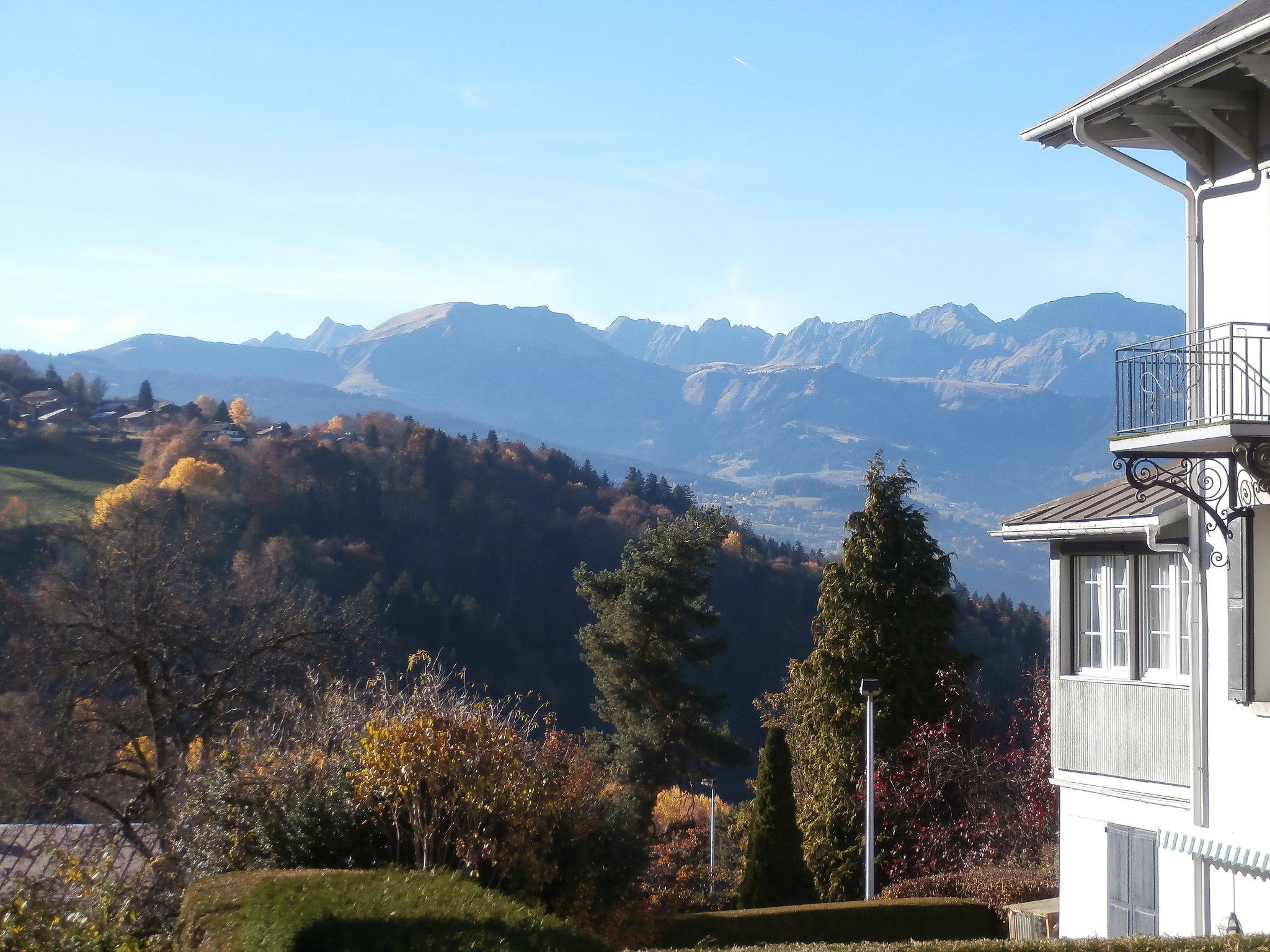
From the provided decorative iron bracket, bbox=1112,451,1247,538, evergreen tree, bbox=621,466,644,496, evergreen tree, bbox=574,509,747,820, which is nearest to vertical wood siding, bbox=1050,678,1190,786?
decorative iron bracket, bbox=1112,451,1247,538

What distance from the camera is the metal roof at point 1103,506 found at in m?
13.3

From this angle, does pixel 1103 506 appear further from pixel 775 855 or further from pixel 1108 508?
pixel 775 855

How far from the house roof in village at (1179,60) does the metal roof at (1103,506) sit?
12.7 feet

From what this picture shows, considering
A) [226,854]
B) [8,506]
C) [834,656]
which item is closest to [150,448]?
[8,506]

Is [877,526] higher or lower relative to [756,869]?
higher

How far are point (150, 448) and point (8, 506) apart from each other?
3246 centimetres

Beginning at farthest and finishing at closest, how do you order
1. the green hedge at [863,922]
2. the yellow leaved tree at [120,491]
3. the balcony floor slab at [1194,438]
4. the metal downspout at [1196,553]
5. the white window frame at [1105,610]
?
Answer: the yellow leaved tree at [120,491], the green hedge at [863,922], the white window frame at [1105,610], the metal downspout at [1196,553], the balcony floor slab at [1194,438]

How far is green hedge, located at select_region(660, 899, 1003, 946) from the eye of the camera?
2188cm

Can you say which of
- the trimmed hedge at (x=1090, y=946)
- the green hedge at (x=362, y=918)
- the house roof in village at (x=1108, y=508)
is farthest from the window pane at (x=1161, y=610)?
the green hedge at (x=362, y=918)

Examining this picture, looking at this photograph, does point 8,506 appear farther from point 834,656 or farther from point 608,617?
point 834,656

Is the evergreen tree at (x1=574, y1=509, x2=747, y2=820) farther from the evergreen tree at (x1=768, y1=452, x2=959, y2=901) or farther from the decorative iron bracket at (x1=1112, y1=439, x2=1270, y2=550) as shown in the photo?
the decorative iron bracket at (x1=1112, y1=439, x2=1270, y2=550)

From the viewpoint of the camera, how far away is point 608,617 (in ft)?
147

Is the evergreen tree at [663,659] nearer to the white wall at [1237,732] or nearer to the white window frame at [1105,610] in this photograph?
the white window frame at [1105,610]

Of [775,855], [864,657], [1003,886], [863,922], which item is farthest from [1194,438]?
[864,657]
